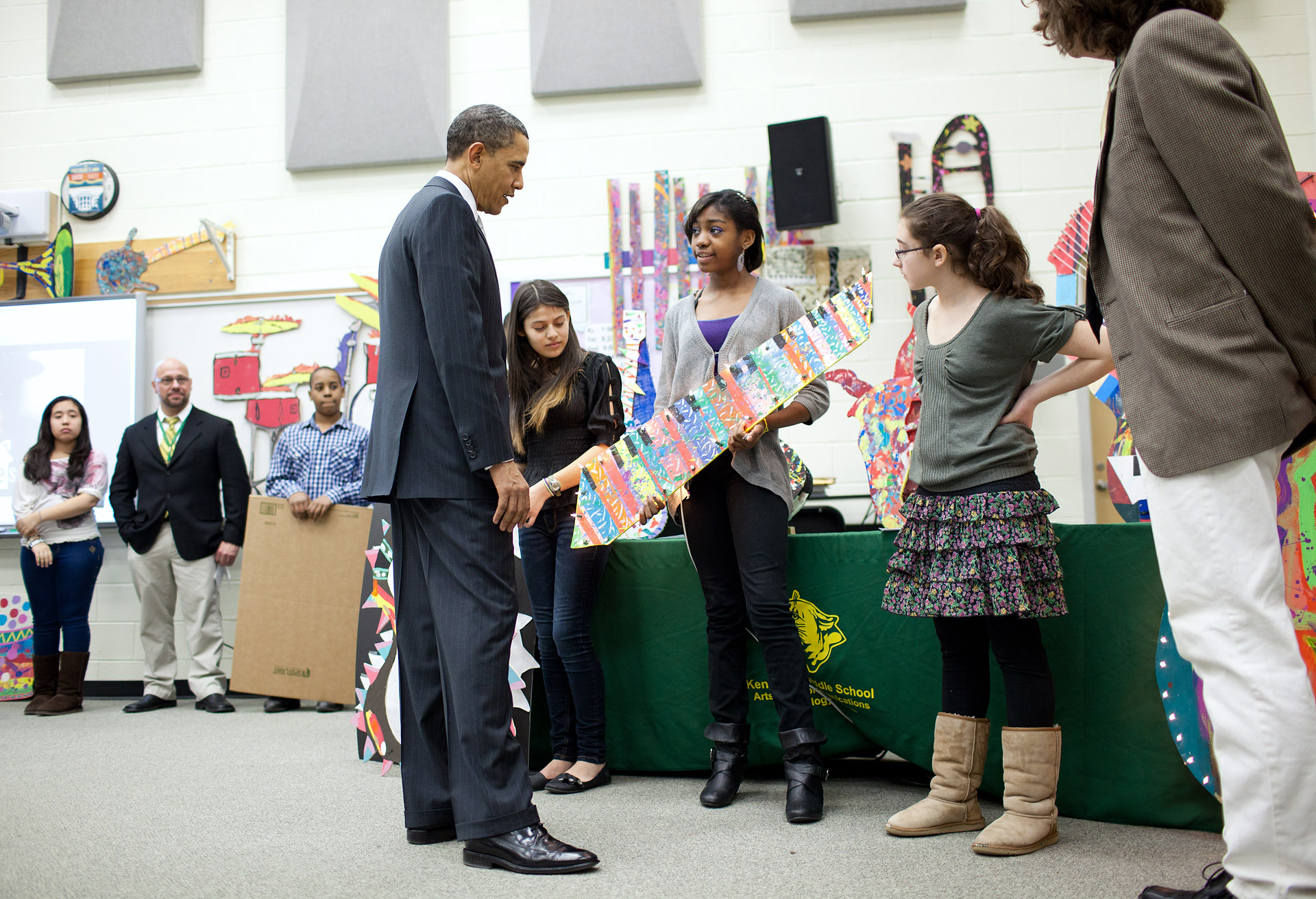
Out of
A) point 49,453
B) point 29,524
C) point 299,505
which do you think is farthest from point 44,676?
point 299,505

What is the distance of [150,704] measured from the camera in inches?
158

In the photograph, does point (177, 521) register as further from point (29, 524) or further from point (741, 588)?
point (741, 588)

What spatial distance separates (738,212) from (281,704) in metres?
2.92

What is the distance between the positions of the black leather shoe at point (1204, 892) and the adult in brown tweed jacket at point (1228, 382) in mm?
266

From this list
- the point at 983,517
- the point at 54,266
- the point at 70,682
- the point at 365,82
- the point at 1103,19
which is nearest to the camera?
the point at 1103,19

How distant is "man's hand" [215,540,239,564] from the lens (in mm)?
4117

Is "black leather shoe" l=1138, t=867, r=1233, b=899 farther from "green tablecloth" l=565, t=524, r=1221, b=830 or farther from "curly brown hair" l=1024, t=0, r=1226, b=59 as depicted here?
"curly brown hair" l=1024, t=0, r=1226, b=59

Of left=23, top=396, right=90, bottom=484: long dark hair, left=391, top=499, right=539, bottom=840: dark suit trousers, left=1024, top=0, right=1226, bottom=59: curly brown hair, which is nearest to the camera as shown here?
left=1024, top=0, right=1226, bottom=59: curly brown hair

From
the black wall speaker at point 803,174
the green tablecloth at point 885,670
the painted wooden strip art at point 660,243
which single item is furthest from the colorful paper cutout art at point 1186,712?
the painted wooden strip art at point 660,243

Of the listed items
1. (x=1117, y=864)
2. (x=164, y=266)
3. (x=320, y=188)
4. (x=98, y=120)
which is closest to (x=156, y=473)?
(x=164, y=266)

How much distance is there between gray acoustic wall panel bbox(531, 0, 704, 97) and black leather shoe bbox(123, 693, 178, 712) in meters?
3.22

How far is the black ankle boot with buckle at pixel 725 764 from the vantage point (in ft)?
6.94

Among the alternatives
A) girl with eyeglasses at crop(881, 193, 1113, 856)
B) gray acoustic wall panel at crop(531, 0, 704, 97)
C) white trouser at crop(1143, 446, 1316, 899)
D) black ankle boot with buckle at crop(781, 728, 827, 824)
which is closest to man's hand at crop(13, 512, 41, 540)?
gray acoustic wall panel at crop(531, 0, 704, 97)

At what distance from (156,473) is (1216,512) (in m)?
4.16
